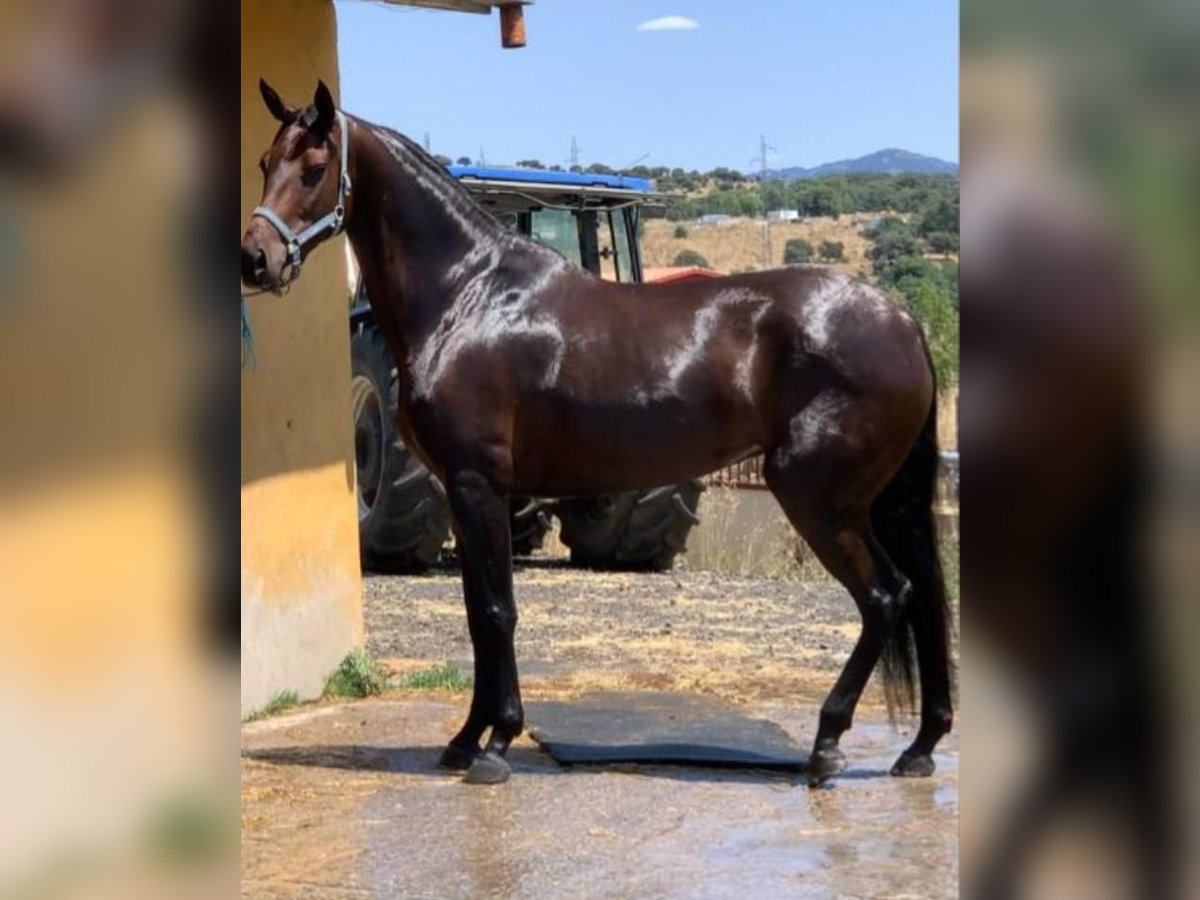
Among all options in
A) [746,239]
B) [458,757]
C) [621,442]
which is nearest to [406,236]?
[621,442]

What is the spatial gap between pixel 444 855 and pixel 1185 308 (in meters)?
4.27

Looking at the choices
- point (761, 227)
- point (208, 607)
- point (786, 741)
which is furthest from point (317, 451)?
point (761, 227)

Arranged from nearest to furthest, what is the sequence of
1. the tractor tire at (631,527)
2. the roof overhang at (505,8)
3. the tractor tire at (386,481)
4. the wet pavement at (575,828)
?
1. the wet pavement at (575,828)
2. the roof overhang at (505,8)
3. the tractor tire at (386,481)
4. the tractor tire at (631,527)

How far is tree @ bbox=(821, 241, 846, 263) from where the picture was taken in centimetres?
4949

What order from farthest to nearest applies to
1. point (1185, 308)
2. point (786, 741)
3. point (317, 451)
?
1. point (317, 451)
2. point (786, 741)
3. point (1185, 308)

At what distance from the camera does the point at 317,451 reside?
7.40m

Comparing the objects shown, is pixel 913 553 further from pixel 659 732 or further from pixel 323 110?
pixel 323 110

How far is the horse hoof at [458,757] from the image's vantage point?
6184 millimetres

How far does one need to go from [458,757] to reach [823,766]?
1.34m

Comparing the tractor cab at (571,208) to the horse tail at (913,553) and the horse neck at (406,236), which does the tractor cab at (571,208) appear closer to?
the horse neck at (406,236)

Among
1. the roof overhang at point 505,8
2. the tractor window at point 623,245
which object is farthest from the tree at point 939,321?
the roof overhang at point 505,8

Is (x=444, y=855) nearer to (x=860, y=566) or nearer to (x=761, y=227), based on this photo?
(x=860, y=566)

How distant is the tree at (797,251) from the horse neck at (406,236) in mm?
44588

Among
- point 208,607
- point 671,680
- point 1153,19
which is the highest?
point 1153,19
